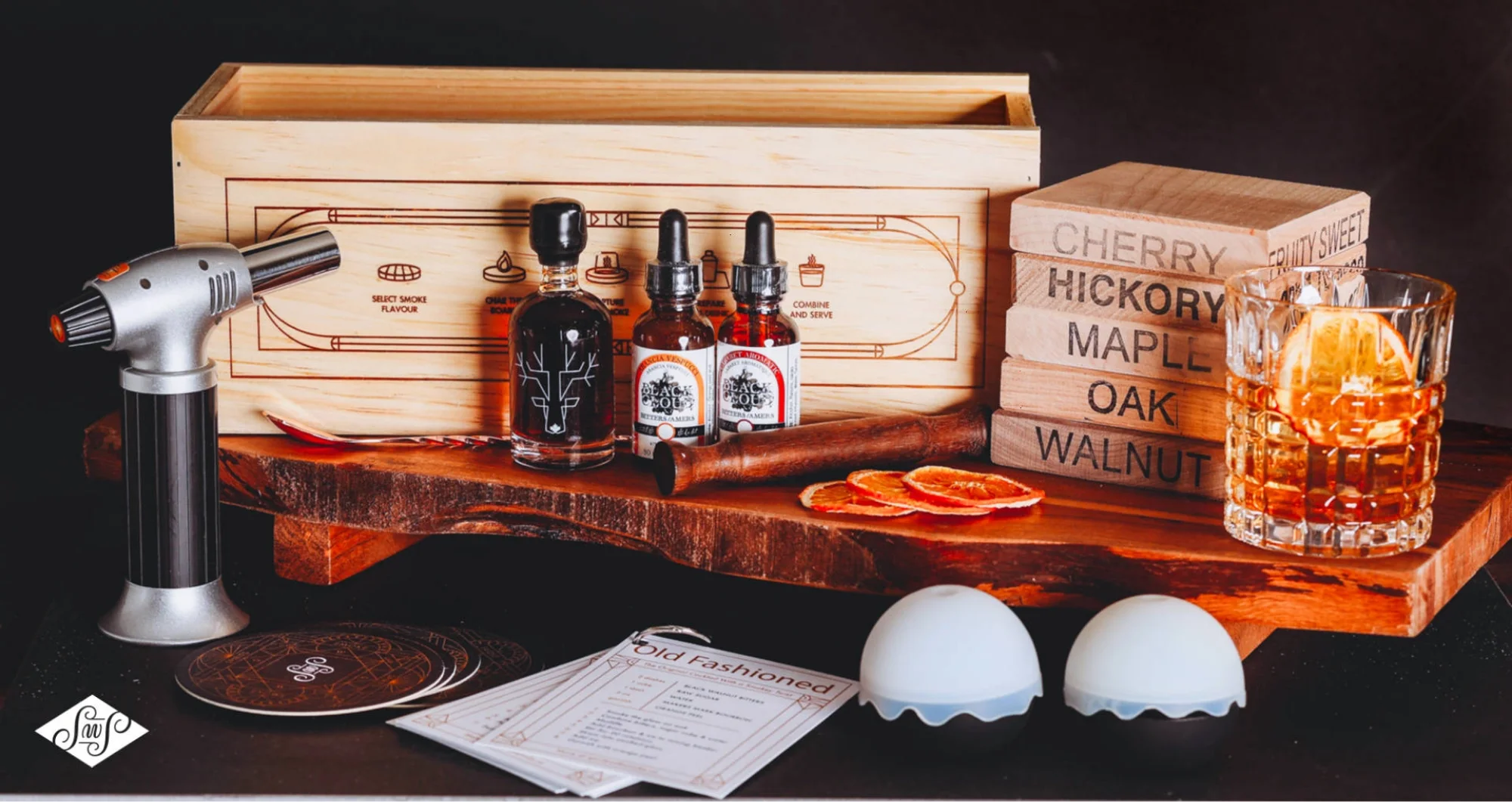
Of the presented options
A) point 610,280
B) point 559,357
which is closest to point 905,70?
point 610,280

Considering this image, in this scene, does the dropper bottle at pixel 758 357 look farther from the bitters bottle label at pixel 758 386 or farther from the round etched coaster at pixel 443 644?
the round etched coaster at pixel 443 644

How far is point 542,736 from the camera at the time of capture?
133 centimetres

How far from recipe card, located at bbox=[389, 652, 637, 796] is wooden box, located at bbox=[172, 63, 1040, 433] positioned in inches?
12.3

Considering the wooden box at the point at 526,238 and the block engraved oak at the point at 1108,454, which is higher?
the wooden box at the point at 526,238

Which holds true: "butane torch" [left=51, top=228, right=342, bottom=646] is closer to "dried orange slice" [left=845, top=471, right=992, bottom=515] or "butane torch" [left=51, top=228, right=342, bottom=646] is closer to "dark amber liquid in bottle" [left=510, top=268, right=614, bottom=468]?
"dark amber liquid in bottle" [left=510, top=268, right=614, bottom=468]

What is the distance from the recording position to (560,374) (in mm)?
1562

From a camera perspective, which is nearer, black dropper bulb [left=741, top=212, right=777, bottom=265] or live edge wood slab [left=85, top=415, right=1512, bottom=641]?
live edge wood slab [left=85, top=415, right=1512, bottom=641]

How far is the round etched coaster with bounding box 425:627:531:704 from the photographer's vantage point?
1419mm

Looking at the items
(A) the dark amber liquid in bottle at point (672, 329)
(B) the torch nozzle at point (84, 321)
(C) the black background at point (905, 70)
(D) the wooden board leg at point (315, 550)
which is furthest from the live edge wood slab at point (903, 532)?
(C) the black background at point (905, 70)

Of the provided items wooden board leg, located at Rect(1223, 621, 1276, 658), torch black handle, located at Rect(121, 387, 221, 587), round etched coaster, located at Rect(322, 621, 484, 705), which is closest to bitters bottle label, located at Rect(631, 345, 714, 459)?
round etched coaster, located at Rect(322, 621, 484, 705)

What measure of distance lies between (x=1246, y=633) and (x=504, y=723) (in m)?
0.56

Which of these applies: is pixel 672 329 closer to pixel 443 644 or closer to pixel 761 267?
pixel 761 267

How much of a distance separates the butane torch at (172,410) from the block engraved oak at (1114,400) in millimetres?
596

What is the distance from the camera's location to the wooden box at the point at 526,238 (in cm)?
160
